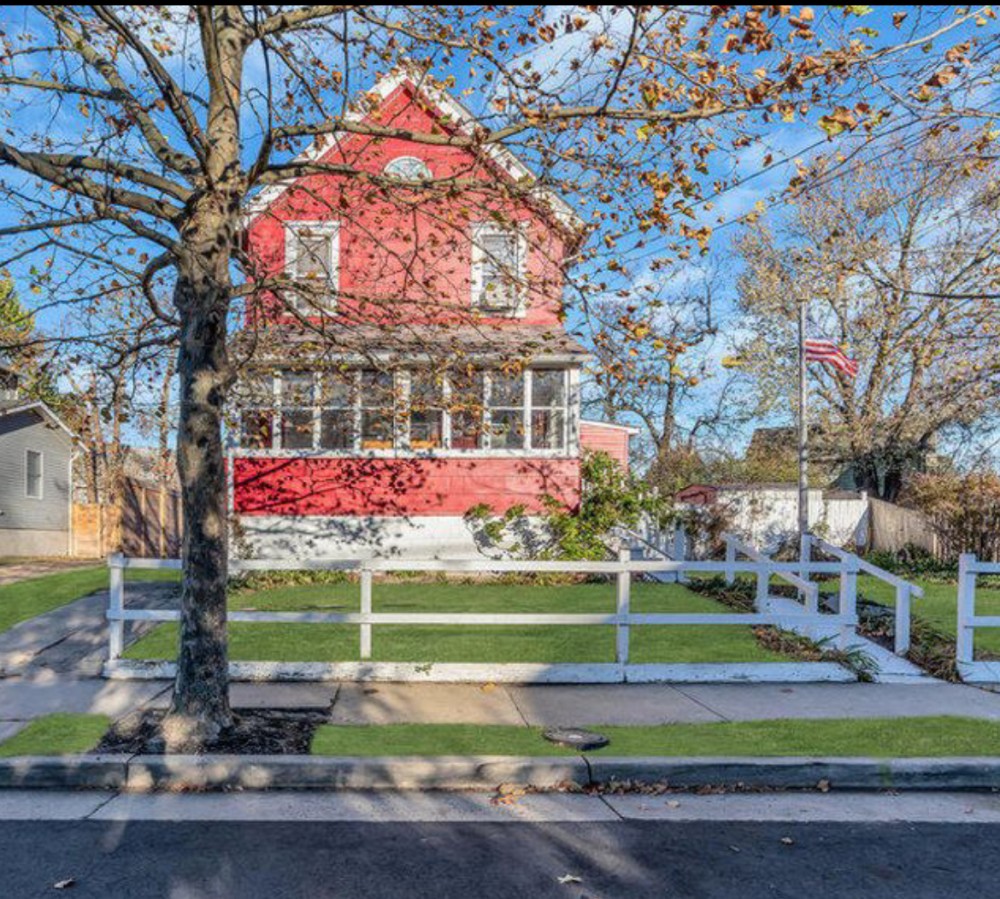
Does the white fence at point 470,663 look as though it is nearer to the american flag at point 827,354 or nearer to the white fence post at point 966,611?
the white fence post at point 966,611

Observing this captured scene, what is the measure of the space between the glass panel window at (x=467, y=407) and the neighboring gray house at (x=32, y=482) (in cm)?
1540

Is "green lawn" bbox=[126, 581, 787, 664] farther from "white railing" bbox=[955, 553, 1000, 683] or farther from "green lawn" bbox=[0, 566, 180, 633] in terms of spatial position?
"green lawn" bbox=[0, 566, 180, 633]

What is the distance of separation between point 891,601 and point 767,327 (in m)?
15.7

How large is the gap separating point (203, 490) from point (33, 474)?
26.2 m

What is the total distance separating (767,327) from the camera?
2892cm

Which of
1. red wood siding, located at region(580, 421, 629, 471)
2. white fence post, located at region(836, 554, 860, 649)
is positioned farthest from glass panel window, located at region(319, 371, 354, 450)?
red wood siding, located at region(580, 421, 629, 471)

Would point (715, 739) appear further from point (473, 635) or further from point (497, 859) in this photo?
point (473, 635)

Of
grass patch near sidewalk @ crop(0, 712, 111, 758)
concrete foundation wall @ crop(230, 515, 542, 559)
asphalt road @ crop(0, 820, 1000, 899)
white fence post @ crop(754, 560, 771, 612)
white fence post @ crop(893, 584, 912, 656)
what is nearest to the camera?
asphalt road @ crop(0, 820, 1000, 899)

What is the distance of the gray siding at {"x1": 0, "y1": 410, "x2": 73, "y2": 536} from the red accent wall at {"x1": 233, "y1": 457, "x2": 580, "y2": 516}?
13.4 metres

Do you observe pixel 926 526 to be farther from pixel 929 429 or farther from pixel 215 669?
pixel 215 669

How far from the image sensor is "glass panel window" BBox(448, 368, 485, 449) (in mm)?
10516

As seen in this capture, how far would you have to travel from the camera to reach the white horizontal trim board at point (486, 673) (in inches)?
335

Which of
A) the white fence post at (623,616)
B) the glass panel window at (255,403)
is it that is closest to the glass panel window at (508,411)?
the glass panel window at (255,403)

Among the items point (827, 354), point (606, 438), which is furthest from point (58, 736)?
point (606, 438)
